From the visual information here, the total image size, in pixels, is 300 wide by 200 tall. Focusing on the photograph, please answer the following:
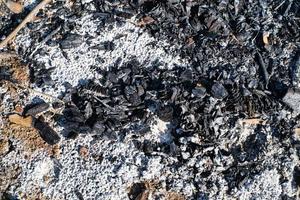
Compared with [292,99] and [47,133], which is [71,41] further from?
[292,99]

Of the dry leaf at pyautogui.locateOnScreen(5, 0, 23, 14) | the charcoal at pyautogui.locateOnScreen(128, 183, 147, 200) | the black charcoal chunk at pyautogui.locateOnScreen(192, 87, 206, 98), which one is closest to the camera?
the charcoal at pyautogui.locateOnScreen(128, 183, 147, 200)

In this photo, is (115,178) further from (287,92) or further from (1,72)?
(287,92)

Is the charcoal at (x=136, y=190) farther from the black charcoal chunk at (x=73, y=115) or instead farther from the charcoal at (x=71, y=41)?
the charcoal at (x=71, y=41)

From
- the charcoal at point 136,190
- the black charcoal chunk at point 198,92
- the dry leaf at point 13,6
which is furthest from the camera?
the dry leaf at point 13,6

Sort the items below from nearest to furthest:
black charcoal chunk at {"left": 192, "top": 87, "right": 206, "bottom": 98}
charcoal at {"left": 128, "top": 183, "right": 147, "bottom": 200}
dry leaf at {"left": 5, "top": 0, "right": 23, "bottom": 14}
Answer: charcoal at {"left": 128, "top": 183, "right": 147, "bottom": 200} < black charcoal chunk at {"left": 192, "top": 87, "right": 206, "bottom": 98} < dry leaf at {"left": 5, "top": 0, "right": 23, "bottom": 14}

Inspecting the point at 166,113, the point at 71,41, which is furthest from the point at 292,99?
the point at 71,41

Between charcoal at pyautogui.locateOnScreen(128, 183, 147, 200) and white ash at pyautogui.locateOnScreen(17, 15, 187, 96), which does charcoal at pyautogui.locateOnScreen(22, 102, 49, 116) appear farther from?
charcoal at pyautogui.locateOnScreen(128, 183, 147, 200)

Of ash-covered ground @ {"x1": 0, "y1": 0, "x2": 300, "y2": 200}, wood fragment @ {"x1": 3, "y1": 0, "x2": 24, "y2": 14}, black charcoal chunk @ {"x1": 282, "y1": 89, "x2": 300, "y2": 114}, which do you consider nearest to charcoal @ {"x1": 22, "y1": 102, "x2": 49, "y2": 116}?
ash-covered ground @ {"x1": 0, "y1": 0, "x2": 300, "y2": 200}

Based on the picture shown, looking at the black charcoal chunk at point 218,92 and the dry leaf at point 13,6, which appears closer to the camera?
the black charcoal chunk at point 218,92

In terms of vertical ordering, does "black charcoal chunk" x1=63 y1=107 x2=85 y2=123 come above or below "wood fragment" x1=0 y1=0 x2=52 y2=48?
below

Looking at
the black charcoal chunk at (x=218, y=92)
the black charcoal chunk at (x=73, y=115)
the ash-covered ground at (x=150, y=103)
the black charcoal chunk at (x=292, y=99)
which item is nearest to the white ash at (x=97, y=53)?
the ash-covered ground at (x=150, y=103)
